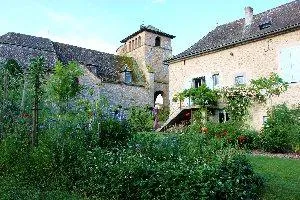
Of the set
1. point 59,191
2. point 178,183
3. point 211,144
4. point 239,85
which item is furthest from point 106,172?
point 239,85

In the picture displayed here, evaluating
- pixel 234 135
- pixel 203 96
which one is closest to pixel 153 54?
pixel 203 96

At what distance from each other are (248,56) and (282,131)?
22.3 ft

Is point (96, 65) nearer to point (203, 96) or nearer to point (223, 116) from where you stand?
point (203, 96)

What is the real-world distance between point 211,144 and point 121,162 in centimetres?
269

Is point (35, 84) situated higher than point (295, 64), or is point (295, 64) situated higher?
point (295, 64)

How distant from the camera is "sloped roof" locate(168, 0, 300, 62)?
18109 mm

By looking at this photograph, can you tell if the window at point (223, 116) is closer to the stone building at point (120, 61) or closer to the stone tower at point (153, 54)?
the stone building at point (120, 61)

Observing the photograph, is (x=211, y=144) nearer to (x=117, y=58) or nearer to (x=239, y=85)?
(x=239, y=85)

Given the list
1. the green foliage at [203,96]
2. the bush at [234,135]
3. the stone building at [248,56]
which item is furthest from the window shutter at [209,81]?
the bush at [234,135]

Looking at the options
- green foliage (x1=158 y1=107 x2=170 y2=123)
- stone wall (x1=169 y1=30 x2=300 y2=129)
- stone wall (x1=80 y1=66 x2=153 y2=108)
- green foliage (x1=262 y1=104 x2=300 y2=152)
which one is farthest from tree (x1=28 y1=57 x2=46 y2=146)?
green foliage (x1=158 y1=107 x2=170 y2=123)

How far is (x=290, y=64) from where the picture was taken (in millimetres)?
17062

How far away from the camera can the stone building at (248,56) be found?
56.3 ft

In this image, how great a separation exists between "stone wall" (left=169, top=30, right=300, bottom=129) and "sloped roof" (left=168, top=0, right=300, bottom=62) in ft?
1.22

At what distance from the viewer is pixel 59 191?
6078mm
